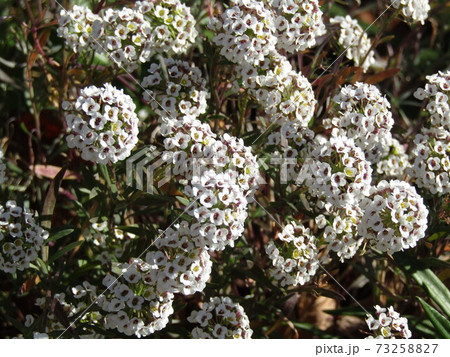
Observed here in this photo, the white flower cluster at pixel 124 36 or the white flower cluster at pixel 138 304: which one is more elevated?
the white flower cluster at pixel 124 36

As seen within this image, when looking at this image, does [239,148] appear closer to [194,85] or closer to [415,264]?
[194,85]

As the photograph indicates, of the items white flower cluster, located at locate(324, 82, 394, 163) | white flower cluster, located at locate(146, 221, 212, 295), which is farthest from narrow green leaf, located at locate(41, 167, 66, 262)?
white flower cluster, located at locate(324, 82, 394, 163)

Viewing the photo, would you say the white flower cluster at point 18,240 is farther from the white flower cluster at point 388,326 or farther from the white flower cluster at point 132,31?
the white flower cluster at point 388,326

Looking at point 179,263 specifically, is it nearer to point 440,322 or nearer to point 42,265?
point 42,265

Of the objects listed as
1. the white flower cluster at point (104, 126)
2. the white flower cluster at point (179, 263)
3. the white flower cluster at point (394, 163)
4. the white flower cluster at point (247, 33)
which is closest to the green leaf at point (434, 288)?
the white flower cluster at point (394, 163)

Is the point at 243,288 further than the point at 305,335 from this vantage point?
Yes
